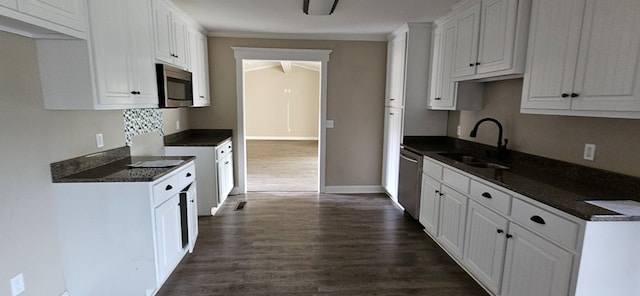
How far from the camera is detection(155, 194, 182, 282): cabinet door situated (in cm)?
217

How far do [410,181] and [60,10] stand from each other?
132 inches

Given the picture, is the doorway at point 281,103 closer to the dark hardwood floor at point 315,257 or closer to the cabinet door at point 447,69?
the dark hardwood floor at point 315,257

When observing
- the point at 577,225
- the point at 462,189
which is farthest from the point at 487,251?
the point at 577,225

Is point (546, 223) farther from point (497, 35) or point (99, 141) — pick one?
point (99, 141)

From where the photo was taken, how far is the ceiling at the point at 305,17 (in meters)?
3.05

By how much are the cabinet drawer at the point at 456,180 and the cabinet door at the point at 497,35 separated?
91 cm

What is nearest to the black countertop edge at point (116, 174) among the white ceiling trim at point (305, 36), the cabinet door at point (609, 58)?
the white ceiling trim at point (305, 36)

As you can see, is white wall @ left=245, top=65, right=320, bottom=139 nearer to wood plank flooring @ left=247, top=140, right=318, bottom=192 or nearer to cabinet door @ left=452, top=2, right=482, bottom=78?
wood plank flooring @ left=247, top=140, right=318, bottom=192

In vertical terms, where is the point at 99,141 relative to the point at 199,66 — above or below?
below

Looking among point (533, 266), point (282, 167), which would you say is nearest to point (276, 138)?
point (282, 167)

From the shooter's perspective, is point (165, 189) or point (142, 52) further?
point (142, 52)

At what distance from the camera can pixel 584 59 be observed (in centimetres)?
177

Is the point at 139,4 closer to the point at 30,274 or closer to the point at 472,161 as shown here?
the point at 30,274

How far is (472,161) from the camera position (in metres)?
3.04
